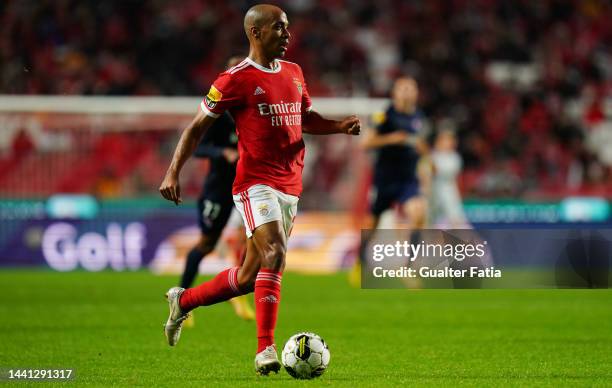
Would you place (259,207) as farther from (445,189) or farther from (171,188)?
(445,189)

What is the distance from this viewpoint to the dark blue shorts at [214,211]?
9.23 meters

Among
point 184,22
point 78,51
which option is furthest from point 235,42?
point 78,51

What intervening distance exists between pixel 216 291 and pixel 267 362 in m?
0.91

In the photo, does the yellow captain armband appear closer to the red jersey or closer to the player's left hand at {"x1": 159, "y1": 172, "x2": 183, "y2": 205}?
the red jersey

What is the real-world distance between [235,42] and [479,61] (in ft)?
17.4

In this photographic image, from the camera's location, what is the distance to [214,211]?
9.23m

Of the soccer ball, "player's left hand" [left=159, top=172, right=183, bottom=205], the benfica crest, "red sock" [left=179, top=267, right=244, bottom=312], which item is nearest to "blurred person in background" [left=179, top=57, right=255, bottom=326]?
"red sock" [left=179, top=267, right=244, bottom=312]

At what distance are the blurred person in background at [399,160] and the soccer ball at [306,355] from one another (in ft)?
24.0

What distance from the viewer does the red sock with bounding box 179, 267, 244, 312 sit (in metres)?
6.71

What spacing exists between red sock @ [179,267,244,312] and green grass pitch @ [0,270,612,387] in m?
0.41

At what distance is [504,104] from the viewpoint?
74.2 ft

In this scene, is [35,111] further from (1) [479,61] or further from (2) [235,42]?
(1) [479,61]

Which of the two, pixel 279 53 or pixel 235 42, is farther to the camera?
pixel 235 42

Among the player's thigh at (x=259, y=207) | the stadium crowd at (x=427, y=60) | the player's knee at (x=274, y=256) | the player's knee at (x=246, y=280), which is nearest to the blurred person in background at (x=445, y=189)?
the stadium crowd at (x=427, y=60)
